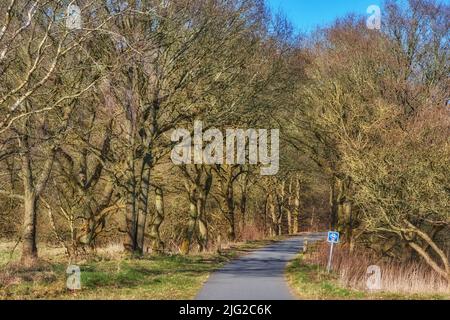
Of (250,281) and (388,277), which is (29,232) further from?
(388,277)

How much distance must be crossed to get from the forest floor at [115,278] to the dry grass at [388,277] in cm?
460

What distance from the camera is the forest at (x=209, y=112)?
68.6 feet

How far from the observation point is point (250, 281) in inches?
704

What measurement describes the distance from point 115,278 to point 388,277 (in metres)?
9.18

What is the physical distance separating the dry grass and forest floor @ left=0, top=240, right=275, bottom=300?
15.1 ft

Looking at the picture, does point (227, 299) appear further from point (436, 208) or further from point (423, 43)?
point (423, 43)

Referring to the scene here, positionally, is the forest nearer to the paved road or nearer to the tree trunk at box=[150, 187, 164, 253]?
the tree trunk at box=[150, 187, 164, 253]

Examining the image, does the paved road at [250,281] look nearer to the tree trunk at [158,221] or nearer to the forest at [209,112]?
the forest at [209,112]

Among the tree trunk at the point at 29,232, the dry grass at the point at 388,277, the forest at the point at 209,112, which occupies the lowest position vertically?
the dry grass at the point at 388,277

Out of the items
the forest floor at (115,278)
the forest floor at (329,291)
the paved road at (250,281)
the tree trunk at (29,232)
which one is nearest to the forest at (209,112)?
the tree trunk at (29,232)

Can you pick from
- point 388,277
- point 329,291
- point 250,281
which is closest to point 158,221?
point 250,281

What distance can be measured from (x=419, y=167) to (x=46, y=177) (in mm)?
13927

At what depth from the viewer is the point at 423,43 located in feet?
92.5
